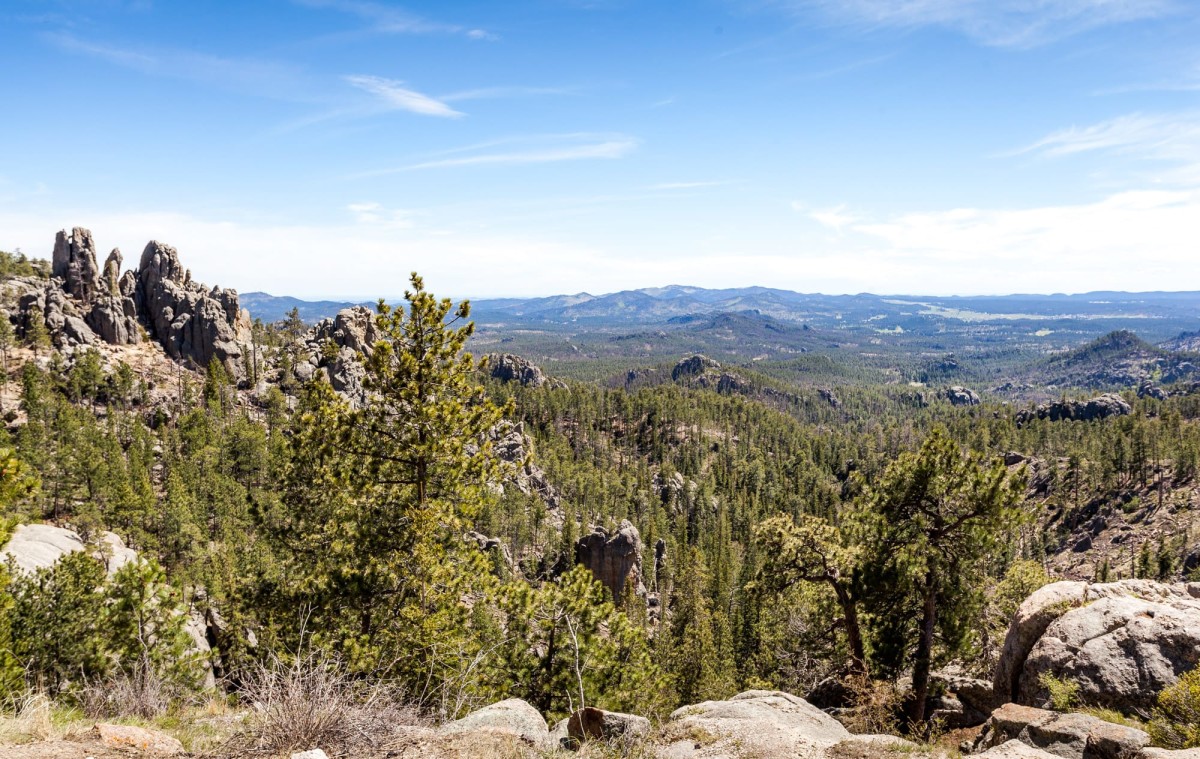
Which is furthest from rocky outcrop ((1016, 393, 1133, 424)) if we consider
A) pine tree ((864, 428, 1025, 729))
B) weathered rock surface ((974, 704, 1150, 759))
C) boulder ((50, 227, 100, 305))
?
boulder ((50, 227, 100, 305))

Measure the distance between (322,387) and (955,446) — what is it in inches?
793

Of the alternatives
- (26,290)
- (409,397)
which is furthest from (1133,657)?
(26,290)

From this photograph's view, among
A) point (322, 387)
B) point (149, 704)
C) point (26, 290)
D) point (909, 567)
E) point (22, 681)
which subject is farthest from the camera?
point (26, 290)

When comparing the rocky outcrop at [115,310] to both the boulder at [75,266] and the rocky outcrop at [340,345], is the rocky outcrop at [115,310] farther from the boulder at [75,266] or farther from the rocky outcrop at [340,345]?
the rocky outcrop at [340,345]

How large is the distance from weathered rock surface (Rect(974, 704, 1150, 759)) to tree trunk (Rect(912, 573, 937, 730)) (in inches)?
323

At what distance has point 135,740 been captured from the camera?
8.62 m

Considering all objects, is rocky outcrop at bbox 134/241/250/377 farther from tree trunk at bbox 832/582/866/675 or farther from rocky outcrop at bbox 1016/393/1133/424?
rocky outcrop at bbox 1016/393/1133/424

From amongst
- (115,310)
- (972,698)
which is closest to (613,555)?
(972,698)

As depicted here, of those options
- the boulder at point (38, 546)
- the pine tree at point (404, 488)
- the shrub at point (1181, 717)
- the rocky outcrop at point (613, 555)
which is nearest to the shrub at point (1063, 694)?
the shrub at point (1181, 717)

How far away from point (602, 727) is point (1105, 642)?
1216cm

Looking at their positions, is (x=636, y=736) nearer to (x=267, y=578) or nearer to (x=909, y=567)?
(x=909, y=567)

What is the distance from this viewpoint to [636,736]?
10234mm

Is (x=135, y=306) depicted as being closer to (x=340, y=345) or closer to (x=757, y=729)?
(x=340, y=345)

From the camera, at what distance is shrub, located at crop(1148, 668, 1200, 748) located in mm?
9219
